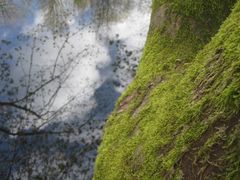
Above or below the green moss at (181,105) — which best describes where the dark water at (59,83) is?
above

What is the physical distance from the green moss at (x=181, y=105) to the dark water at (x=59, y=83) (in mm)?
5088

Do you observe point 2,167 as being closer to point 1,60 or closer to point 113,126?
point 1,60

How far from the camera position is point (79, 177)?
8594 millimetres

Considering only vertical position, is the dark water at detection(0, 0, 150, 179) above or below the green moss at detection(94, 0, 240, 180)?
above

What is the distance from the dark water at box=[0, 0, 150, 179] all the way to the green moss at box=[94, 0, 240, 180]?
5088 mm

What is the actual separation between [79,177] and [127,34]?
4864 mm

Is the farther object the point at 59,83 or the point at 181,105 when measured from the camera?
the point at 59,83

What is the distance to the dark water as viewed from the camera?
8562mm

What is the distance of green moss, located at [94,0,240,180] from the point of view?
1796 mm

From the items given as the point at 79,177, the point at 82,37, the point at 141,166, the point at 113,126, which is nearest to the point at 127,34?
the point at 82,37

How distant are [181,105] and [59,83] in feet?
25.4

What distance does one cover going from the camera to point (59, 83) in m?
9.80

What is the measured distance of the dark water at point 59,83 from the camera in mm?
8562

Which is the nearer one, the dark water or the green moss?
the green moss
